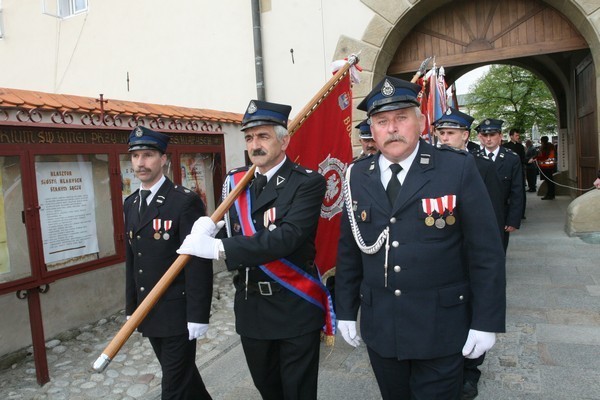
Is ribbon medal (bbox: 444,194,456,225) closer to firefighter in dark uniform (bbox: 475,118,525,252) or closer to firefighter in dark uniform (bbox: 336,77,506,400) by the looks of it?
firefighter in dark uniform (bbox: 336,77,506,400)

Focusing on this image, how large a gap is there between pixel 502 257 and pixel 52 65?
12.1 m

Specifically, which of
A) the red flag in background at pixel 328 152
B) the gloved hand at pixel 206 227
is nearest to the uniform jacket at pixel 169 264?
the gloved hand at pixel 206 227

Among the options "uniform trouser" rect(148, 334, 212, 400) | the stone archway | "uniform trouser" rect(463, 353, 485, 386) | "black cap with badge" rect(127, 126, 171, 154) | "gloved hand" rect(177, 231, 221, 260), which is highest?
the stone archway

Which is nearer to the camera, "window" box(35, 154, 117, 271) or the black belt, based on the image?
the black belt

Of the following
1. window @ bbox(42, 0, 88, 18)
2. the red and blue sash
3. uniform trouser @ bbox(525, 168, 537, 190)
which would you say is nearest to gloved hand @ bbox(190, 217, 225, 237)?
the red and blue sash

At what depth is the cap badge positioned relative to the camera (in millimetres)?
2078

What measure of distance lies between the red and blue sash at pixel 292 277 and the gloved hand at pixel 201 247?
274 millimetres

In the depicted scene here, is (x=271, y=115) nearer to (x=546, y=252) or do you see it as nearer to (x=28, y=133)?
(x=28, y=133)

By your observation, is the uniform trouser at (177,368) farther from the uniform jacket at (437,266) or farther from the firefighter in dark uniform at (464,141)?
the firefighter in dark uniform at (464,141)

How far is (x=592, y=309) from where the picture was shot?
15.0 ft

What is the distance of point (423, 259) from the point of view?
2.00 m

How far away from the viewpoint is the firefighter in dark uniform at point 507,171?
5.26 m

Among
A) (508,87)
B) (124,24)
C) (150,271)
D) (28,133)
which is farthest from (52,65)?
(508,87)

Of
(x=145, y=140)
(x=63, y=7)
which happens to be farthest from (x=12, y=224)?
(x=63, y=7)
